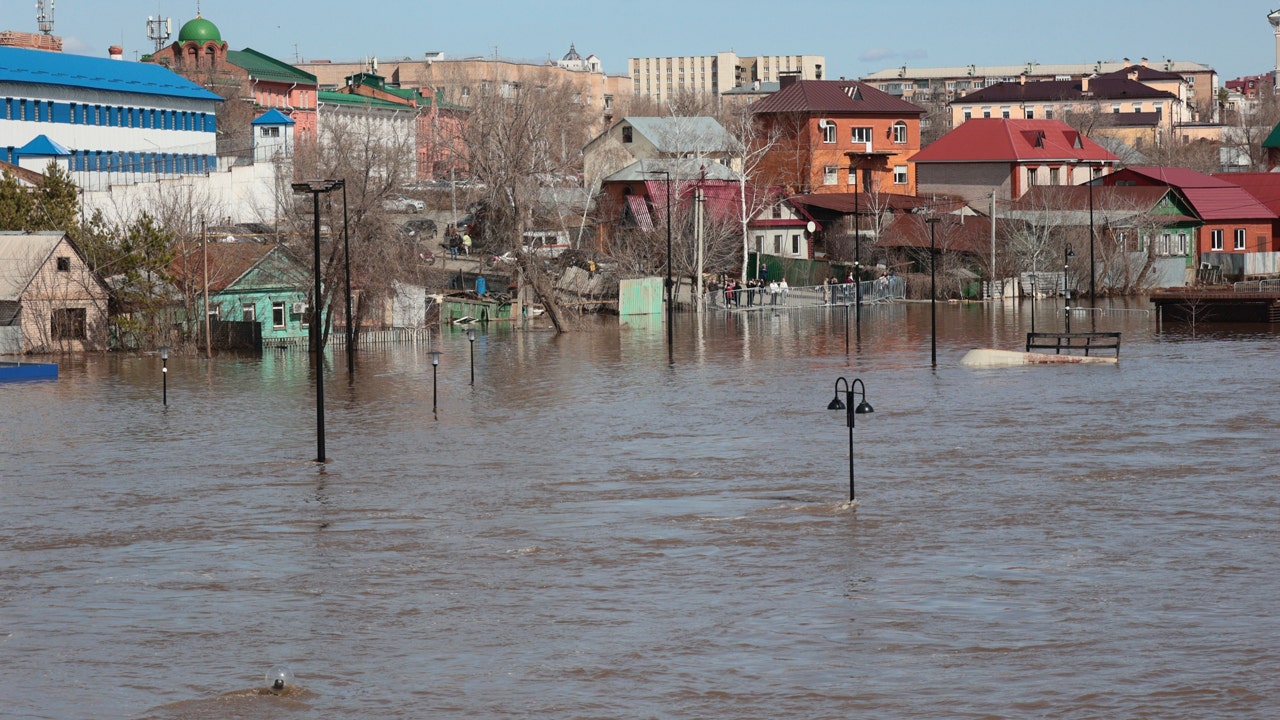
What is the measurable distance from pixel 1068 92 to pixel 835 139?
6756 centimetres

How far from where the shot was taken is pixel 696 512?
956 inches

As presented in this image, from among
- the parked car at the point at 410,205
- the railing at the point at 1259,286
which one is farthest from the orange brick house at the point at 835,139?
the railing at the point at 1259,286

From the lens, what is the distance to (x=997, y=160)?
103000 millimetres

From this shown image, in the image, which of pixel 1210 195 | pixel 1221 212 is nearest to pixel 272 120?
pixel 1210 195

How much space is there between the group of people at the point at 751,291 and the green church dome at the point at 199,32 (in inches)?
2320

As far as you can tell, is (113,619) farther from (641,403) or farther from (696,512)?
(641,403)

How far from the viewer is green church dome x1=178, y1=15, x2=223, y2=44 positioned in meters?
122

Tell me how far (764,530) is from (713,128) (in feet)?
272

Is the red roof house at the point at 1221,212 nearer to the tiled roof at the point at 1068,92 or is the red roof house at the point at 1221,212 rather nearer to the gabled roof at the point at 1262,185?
the gabled roof at the point at 1262,185

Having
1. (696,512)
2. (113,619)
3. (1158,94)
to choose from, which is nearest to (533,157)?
(696,512)

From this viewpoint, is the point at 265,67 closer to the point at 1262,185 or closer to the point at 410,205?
the point at 410,205

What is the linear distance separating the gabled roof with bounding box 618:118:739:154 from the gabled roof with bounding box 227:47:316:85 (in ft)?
134

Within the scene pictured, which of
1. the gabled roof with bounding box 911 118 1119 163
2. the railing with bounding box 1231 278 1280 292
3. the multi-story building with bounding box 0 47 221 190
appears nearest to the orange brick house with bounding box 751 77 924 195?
the gabled roof with bounding box 911 118 1119 163

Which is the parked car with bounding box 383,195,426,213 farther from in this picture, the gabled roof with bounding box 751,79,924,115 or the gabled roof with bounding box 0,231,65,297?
the gabled roof with bounding box 0,231,65,297
